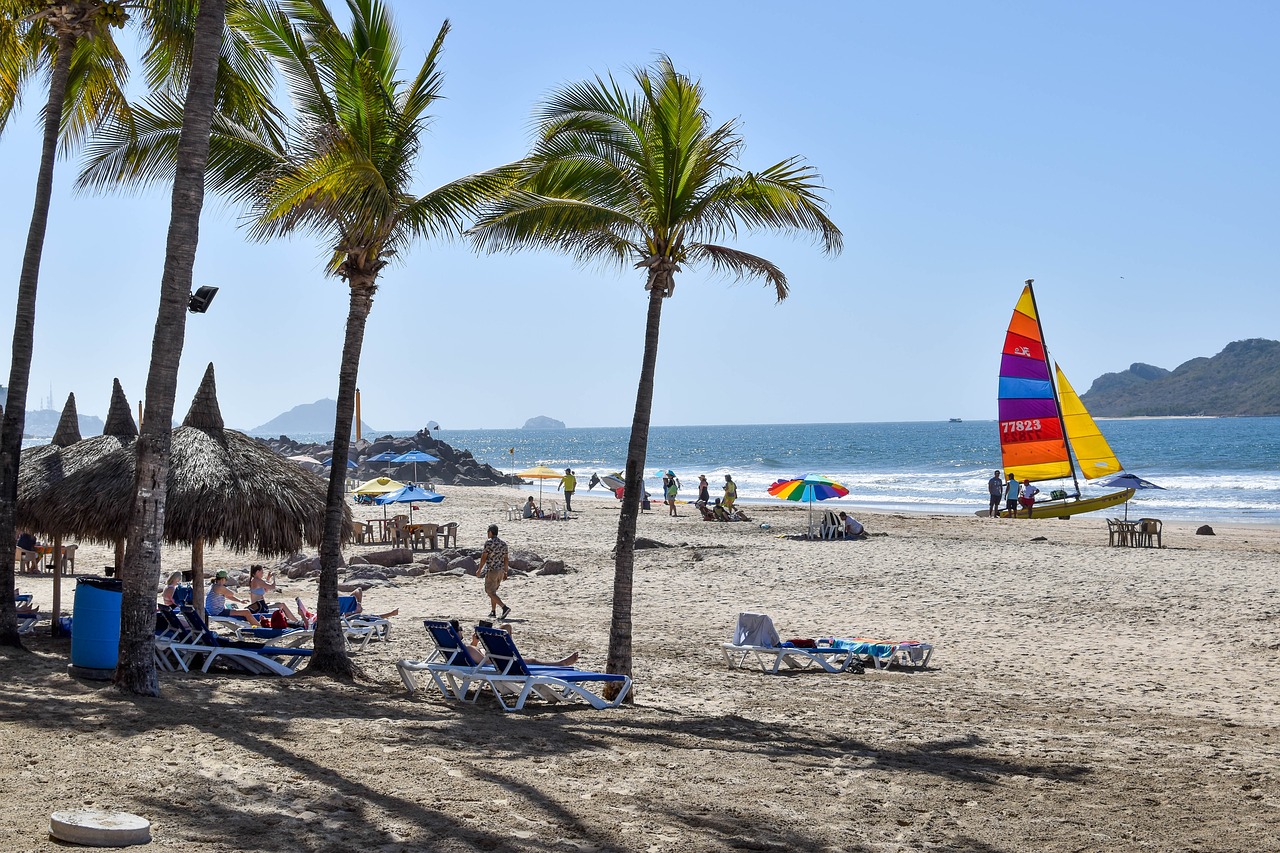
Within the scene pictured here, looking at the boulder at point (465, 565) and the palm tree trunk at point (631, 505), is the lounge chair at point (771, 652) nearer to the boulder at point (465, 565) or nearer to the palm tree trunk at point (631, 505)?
the palm tree trunk at point (631, 505)

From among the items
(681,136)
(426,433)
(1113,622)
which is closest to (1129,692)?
(1113,622)

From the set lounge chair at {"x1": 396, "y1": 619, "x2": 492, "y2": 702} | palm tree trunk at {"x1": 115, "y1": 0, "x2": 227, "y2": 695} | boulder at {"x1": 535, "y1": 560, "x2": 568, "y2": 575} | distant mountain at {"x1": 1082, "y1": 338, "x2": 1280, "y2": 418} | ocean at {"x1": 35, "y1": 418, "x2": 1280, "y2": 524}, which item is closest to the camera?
palm tree trunk at {"x1": 115, "y1": 0, "x2": 227, "y2": 695}

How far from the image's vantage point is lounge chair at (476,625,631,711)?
7.90m

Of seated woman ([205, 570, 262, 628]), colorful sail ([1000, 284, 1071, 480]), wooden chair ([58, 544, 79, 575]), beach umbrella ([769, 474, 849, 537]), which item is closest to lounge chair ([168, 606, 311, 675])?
seated woman ([205, 570, 262, 628])

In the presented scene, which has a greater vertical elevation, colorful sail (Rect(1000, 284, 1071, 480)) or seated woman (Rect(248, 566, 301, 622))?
colorful sail (Rect(1000, 284, 1071, 480))

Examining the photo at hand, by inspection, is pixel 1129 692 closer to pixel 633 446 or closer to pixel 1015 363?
pixel 633 446

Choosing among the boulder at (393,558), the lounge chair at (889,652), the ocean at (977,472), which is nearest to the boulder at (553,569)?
the boulder at (393,558)

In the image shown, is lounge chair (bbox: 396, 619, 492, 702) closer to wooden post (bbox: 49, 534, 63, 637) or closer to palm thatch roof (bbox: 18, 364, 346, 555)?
palm thatch roof (bbox: 18, 364, 346, 555)

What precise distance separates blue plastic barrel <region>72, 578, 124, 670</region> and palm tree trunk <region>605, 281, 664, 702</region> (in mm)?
3673

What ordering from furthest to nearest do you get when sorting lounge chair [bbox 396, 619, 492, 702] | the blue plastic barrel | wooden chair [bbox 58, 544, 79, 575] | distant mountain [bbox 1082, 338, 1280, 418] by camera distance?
distant mountain [bbox 1082, 338, 1280, 418] < wooden chair [bbox 58, 544, 79, 575] < lounge chair [bbox 396, 619, 492, 702] < the blue plastic barrel

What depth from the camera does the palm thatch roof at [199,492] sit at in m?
10.2

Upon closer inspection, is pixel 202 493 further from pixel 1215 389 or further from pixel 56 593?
pixel 1215 389

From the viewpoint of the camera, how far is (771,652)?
10.4 meters

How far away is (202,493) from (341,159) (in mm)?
3794
